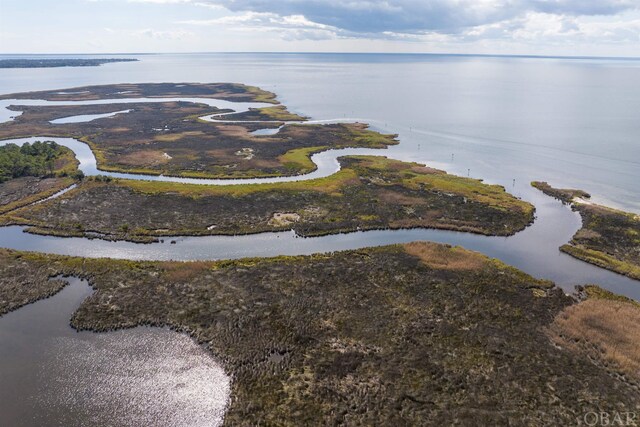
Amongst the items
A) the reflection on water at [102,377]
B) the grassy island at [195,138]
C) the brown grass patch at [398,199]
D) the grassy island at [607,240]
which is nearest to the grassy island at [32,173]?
the grassy island at [195,138]

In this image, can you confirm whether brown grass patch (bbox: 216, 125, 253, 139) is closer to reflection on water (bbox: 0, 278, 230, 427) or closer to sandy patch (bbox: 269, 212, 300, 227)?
sandy patch (bbox: 269, 212, 300, 227)

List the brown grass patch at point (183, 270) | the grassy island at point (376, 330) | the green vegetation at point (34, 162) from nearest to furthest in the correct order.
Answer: the grassy island at point (376, 330), the brown grass patch at point (183, 270), the green vegetation at point (34, 162)

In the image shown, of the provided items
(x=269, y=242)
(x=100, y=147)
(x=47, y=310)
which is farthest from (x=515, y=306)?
(x=100, y=147)

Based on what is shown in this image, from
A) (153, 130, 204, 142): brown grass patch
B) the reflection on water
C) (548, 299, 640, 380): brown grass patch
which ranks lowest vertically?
the reflection on water

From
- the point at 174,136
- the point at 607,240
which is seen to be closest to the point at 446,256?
the point at 607,240

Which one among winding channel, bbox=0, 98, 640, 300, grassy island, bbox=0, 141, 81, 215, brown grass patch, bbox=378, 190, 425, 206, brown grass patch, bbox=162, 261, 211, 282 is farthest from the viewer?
brown grass patch, bbox=378, 190, 425, 206

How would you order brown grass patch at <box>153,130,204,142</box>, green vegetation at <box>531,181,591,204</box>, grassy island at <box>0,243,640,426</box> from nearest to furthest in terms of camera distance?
grassy island at <box>0,243,640,426</box>
green vegetation at <box>531,181,591,204</box>
brown grass patch at <box>153,130,204,142</box>

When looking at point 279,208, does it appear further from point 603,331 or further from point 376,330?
point 603,331

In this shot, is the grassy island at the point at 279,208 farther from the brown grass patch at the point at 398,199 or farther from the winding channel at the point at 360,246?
the winding channel at the point at 360,246

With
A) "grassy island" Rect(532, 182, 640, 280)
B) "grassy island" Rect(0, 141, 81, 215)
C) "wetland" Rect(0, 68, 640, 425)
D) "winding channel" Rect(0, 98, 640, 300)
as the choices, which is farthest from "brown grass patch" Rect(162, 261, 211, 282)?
"grassy island" Rect(532, 182, 640, 280)
